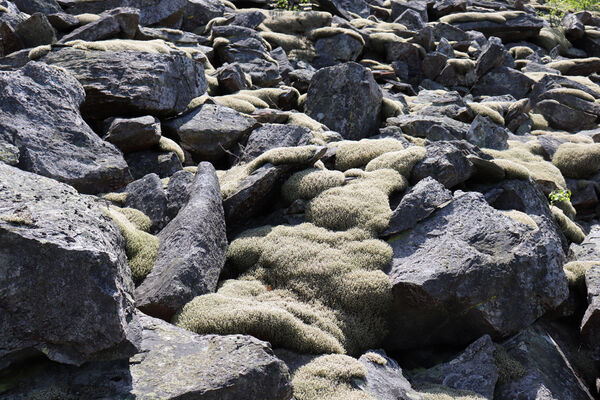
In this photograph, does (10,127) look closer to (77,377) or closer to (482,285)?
(77,377)

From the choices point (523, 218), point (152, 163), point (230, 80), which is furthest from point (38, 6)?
point (523, 218)

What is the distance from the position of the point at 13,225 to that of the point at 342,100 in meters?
19.7

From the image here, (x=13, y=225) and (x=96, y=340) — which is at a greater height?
(x=13, y=225)

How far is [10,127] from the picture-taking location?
12.5 meters

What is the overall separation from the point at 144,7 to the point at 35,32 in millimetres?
13885

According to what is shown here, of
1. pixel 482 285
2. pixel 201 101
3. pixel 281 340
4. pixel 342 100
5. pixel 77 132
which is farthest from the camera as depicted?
pixel 342 100

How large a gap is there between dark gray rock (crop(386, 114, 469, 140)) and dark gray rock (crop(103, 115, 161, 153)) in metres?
12.5

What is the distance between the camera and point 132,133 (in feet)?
53.4

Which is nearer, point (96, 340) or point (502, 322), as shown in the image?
point (96, 340)

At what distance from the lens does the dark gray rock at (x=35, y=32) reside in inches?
911

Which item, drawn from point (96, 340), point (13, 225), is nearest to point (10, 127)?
point (13, 225)

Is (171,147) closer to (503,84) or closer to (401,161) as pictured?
(401,161)

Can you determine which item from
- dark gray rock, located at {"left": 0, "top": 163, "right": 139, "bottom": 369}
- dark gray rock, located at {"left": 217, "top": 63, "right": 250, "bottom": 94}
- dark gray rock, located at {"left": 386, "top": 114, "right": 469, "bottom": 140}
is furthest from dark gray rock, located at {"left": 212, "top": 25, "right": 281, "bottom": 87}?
dark gray rock, located at {"left": 0, "top": 163, "right": 139, "bottom": 369}

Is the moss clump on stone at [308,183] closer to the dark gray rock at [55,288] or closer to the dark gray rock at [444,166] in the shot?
the dark gray rock at [444,166]
